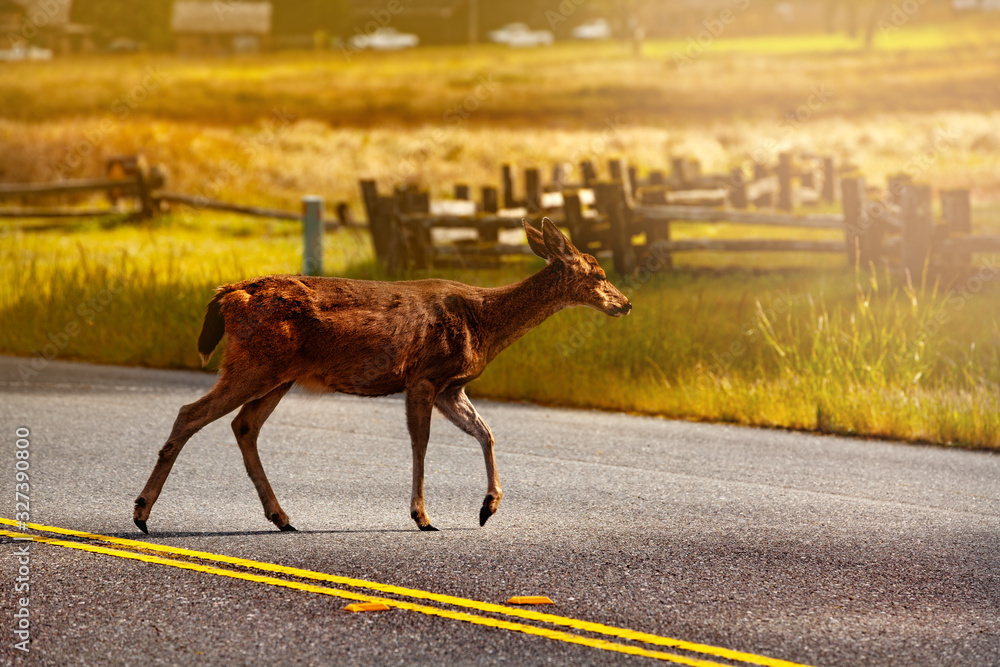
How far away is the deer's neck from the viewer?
612cm

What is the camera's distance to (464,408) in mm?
6148

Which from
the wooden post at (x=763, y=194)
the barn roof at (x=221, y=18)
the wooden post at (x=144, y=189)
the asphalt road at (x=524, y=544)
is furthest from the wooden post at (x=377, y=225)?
the barn roof at (x=221, y=18)

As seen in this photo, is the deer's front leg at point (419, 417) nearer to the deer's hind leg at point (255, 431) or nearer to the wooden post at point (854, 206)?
the deer's hind leg at point (255, 431)

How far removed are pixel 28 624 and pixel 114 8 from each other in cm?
5149

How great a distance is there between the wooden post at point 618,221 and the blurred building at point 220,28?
Result: 44251mm

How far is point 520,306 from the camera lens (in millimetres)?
6160

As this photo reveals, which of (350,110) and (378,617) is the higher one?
(350,110)

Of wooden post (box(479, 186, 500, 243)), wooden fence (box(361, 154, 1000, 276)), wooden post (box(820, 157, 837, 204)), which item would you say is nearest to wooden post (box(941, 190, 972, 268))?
wooden fence (box(361, 154, 1000, 276))

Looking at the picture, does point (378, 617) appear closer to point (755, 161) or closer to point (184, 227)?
point (184, 227)

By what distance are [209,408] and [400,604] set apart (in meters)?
1.45

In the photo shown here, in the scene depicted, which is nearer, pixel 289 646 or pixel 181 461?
pixel 289 646

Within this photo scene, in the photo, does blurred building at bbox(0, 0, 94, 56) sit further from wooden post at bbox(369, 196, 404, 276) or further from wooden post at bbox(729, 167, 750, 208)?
wooden post at bbox(369, 196, 404, 276)

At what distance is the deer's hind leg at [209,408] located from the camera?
5688 mm

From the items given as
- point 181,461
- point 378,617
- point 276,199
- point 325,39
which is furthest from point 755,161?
point 325,39
